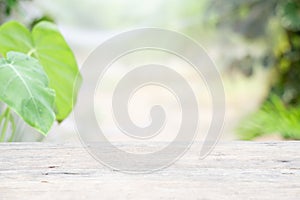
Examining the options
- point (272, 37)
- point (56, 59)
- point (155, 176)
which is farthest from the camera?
point (272, 37)

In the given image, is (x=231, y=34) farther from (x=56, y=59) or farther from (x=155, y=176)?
(x=155, y=176)

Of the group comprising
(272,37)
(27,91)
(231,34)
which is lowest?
A: (27,91)

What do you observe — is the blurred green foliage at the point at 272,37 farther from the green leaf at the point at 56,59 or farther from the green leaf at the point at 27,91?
the green leaf at the point at 27,91

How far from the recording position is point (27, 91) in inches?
35.6

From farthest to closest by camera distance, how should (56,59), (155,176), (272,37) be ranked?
(272,37)
(56,59)
(155,176)

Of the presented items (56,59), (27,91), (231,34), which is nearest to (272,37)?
(231,34)

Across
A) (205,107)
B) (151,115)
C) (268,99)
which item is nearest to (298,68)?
(268,99)

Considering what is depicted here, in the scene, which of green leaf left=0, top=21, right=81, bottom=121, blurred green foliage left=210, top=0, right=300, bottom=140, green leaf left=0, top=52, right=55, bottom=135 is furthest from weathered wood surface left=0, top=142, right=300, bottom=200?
blurred green foliage left=210, top=0, right=300, bottom=140

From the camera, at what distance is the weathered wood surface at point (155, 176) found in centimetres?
59

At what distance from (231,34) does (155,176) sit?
92.0 inches

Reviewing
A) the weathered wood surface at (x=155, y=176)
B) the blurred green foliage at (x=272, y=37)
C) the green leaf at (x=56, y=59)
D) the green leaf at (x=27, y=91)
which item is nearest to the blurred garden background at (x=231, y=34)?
the blurred green foliage at (x=272, y=37)

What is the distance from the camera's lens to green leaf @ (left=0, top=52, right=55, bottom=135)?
34.2 inches

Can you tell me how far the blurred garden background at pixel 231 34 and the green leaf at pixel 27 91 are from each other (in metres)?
1.83

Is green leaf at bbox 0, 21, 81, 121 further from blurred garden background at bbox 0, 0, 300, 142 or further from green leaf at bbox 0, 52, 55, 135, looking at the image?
blurred garden background at bbox 0, 0, 300, 142
